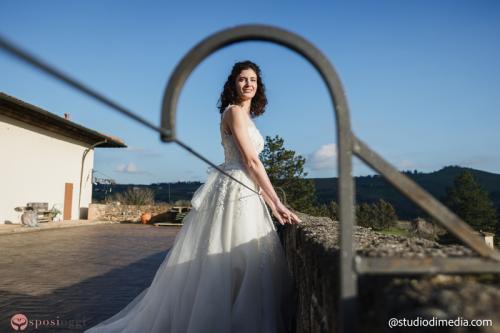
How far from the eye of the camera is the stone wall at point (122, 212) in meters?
17.9

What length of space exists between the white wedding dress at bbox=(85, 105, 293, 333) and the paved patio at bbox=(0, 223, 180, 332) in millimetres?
744

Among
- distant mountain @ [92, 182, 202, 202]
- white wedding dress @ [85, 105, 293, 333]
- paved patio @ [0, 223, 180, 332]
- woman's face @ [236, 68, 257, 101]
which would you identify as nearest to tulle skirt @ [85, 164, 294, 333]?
white wedding dress @ [85, 105, 293, 333]

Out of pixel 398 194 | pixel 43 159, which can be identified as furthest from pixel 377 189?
pixel 43 159

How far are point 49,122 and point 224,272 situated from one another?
15.3 m

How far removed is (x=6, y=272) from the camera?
491 centimetres

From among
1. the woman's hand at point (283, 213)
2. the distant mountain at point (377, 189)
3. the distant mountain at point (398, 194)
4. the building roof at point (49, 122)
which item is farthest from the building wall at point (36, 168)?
the distant mountain at point (398, 194)

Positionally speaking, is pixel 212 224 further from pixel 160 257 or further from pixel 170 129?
pixel 160 257

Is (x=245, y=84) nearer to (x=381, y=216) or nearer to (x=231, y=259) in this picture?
(x=231, y=259)

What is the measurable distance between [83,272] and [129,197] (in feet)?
59.8

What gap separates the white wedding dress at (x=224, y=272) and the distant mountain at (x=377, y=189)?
Result: 45.5m

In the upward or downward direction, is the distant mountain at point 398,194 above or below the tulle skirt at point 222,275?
above

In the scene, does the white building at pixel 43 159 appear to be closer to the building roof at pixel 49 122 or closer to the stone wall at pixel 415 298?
the building roof at pixel 49 122

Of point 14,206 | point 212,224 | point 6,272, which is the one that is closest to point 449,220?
point 212,224

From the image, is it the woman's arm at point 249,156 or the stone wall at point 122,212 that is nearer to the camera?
the woman's arm at point 249,156
